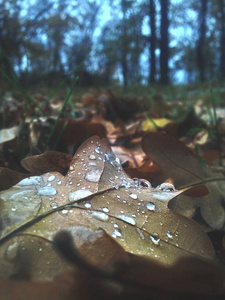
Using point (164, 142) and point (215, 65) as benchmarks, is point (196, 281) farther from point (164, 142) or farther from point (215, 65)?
point (215, 65)

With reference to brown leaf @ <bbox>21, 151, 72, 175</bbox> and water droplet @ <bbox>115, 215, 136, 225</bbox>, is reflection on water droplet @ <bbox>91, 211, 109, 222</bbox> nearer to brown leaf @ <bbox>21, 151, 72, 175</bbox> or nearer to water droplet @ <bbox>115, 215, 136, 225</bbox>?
water droplet @ <bbox>115, 215, 136, 225</bbox>

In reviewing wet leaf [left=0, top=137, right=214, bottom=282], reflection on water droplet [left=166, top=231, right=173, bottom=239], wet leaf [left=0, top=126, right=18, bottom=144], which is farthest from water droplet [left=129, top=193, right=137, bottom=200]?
wet leaf [left=0, top=126, right=18, bottom=144]

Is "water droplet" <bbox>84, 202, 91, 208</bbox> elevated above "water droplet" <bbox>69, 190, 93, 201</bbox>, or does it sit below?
below

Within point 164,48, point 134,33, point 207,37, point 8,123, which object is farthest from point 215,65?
point 8,123

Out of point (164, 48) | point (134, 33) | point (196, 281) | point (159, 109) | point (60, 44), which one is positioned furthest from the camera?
point (60, 44)

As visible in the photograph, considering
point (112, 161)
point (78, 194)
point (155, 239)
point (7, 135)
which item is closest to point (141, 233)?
point (155, 239)

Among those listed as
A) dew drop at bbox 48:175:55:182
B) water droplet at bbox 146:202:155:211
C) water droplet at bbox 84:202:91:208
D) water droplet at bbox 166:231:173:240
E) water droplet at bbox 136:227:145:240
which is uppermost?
dew drop at bbox 48:175:55:182

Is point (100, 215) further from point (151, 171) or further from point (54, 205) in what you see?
point (151, 171)
